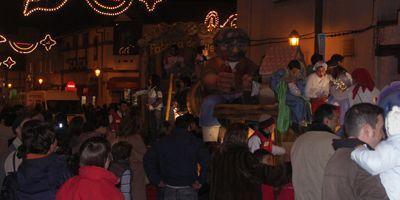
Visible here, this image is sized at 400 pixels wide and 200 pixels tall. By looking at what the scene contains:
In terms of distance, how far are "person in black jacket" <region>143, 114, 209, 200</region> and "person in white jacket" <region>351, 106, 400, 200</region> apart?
3584 millimetres

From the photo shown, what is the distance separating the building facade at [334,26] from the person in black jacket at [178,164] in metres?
9.04

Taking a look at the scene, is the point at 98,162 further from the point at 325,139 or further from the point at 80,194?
the point at 325,139

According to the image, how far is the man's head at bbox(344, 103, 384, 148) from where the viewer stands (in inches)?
175

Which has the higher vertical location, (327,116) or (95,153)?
(327,116)

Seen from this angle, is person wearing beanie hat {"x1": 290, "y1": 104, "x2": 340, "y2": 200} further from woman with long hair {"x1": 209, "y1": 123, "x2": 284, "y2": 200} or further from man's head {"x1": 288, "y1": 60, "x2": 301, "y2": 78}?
man's head {"x1": 288, "y1": 60, "x2": 301, "y2": 78}

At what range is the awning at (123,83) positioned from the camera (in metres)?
43.0

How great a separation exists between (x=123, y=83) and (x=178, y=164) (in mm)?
36056

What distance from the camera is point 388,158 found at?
402cm

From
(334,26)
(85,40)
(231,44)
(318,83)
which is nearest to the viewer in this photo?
(318,83)

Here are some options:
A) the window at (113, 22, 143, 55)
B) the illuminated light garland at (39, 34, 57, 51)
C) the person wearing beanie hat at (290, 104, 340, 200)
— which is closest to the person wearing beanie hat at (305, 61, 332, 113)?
the person wearing beanie hat at (290, 104, 340, 200)

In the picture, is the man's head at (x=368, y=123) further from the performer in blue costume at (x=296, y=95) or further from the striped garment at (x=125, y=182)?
the performer in blue costume at (x=296, y=95)

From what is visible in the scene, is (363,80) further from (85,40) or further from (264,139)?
(85,40)

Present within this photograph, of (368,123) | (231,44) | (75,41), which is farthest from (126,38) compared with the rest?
(368,123)

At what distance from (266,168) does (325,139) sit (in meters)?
1.27
